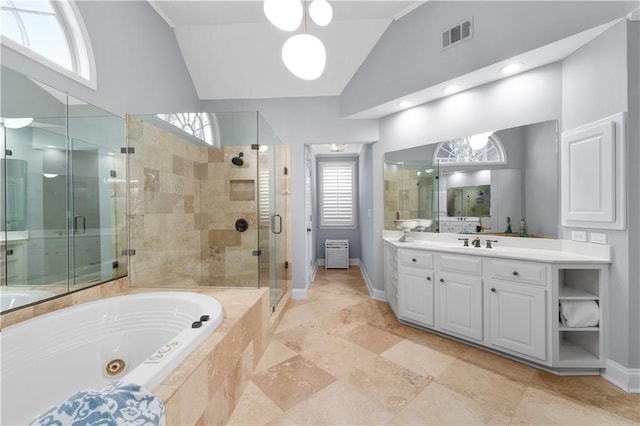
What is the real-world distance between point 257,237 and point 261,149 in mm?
971

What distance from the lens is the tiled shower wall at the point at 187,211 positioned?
2.29 m

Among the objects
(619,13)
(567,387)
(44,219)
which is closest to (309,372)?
(567,387)

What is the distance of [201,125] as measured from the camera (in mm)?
2729

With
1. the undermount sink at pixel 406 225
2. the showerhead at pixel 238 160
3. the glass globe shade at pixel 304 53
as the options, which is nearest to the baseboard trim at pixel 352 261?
the undermount sink at pixel 406 225

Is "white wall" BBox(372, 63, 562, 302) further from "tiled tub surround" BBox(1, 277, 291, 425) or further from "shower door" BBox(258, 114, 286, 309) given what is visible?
"tiled tub surround" BBox(1, 277, 291, 425)

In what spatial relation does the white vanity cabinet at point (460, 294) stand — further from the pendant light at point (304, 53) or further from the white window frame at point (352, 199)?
the white window frame at point (352, 199)

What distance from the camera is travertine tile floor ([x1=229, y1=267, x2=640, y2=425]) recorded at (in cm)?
145

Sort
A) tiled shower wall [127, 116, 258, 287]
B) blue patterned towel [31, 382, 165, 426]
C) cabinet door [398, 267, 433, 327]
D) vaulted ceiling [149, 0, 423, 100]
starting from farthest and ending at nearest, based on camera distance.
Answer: vaulted ceiling [149, 0, 423, 100] < cabinet door [398, 267, 433, 327] < tiled shower wall [127, 116, 258, 287] < blue patterned towel [31, 382, 165, 426]

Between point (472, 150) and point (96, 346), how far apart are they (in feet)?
11.4

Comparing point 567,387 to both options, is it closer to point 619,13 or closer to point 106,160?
point 619,13

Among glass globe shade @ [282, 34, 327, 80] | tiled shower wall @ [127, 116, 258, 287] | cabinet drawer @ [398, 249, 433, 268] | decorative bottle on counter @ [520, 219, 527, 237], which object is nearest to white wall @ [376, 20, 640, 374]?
decorative bottle on counter @ [520, 219, 527, 237]

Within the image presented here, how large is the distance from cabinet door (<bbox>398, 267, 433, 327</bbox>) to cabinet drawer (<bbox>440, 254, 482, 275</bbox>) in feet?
0.53

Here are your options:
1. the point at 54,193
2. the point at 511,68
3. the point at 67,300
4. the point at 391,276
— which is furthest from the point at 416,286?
the point at 54,193

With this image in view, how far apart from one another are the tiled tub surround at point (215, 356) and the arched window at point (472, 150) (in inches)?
93.7
